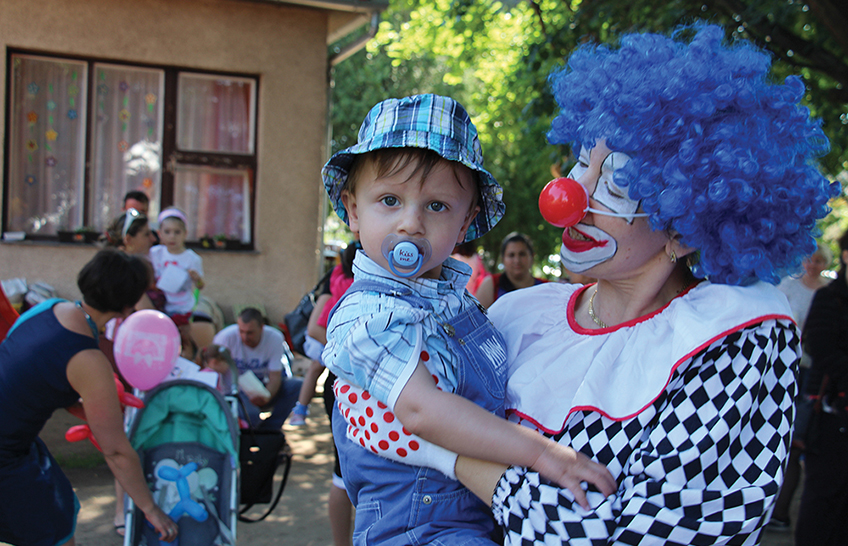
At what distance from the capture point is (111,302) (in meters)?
3.17

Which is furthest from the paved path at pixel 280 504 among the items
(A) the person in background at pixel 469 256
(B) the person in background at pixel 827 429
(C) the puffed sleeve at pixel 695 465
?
(C) the puffed sleeve at pixel 695 465

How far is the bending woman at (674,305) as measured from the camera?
1194 millimetres

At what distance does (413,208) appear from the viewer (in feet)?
4.91

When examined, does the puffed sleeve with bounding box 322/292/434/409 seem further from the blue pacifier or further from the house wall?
the house wall

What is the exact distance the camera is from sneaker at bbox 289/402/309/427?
20.0 feet

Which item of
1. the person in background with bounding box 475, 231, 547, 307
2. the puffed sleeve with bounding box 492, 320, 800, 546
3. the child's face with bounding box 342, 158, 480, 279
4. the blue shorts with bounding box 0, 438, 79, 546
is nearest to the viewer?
the puffed sleeve with bounding box 492, 320, 800, 546

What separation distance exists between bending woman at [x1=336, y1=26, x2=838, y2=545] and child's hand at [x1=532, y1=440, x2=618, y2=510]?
0.02m

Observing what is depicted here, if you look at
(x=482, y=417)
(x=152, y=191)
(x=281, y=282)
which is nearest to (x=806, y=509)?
(x=482, y=417)

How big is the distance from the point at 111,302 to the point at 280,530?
2.04m

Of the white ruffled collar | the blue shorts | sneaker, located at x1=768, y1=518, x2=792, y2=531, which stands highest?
the white ruffled collar

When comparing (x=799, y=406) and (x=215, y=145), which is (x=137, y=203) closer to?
(x=215, y=145)

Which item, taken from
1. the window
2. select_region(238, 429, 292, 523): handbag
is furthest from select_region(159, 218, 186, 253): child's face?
select_region(238, 429, 292, 523): handbag

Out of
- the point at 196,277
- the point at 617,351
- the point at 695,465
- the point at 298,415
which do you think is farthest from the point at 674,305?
the point at 196,277

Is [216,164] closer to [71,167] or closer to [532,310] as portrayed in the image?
[71,167]
